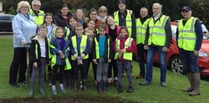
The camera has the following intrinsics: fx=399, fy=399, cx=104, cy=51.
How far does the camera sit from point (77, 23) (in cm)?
914

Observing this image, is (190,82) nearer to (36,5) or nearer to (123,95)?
(123,95)

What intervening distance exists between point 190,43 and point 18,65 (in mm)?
3985

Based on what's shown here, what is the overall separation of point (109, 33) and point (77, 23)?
79cm

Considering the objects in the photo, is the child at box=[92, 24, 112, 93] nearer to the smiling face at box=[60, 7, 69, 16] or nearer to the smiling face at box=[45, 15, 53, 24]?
the smiling face at box=[60, 7, 69, 16]

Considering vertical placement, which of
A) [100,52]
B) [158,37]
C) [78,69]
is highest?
[158,37]

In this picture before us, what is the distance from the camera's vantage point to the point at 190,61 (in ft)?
29.4

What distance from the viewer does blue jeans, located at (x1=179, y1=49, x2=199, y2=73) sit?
889 centimetres

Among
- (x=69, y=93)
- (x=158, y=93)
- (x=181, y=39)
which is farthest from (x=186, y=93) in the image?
(x=69, y=93)

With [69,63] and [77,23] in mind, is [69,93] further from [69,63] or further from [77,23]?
[77,23]

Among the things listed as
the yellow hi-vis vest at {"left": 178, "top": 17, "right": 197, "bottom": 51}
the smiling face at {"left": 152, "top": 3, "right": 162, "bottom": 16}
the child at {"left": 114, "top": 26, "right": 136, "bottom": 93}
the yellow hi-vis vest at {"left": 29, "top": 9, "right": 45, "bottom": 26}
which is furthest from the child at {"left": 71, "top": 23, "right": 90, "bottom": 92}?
the yellow hi-vis vest at {"left": 178, "top": 17, "right": 197, "bottom": 51}

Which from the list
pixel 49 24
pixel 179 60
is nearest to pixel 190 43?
pixel 49 24

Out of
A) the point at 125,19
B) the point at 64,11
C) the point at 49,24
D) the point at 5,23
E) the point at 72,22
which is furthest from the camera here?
the point at 5,23

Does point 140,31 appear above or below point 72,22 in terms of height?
below

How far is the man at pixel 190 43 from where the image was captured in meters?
8.84
